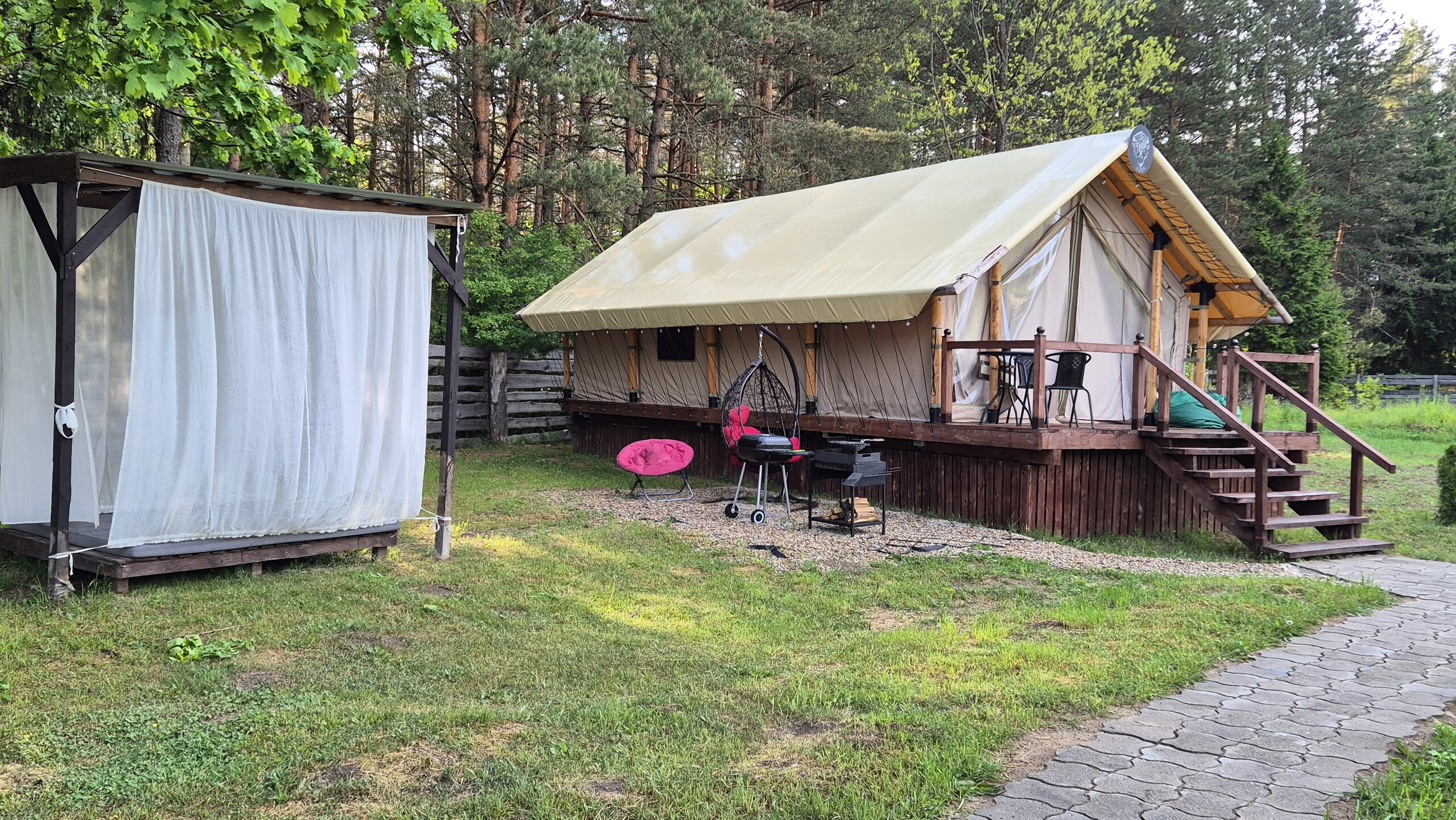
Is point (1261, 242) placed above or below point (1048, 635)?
above

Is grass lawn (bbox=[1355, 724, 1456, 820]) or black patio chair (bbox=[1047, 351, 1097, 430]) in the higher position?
black patio chair (bbox=[1047, 351, 1097, 430])

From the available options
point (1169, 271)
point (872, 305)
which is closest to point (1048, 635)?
point (872, 305)

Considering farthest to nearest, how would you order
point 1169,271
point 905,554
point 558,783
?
1. point 1169,271
2. point 905,554
3. point 558,783

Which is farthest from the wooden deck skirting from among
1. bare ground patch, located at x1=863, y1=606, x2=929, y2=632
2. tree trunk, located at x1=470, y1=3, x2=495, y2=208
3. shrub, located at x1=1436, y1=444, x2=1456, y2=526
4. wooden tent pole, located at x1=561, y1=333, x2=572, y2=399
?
tree trunk, located at x1=470, y1=3, x2=495, y2=208

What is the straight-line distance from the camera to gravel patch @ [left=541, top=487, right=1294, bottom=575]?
797 cm

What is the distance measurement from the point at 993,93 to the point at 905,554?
17.5 metres

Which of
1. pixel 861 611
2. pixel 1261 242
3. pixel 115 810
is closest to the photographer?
pixel 115 810

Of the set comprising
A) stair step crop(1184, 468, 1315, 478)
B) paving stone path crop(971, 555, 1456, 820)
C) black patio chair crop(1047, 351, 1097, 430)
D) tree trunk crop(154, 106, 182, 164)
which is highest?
tree trunk crop(154, 106, 182, 164)

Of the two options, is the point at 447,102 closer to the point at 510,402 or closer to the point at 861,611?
the point at 510,402

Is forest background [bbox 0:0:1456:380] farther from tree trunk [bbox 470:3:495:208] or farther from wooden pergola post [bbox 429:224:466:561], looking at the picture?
wooden pergola post [bbox 429:224:466:561]

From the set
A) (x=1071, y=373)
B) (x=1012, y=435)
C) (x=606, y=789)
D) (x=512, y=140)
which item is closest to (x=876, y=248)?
(x=1071, y=373)

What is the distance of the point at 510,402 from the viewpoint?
1678cm

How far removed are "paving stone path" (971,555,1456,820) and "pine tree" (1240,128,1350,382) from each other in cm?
2000

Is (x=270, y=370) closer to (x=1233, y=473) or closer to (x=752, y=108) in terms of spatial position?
(x=1233, y=473)
